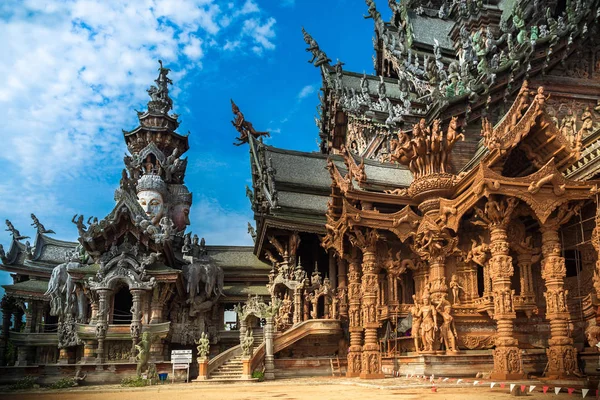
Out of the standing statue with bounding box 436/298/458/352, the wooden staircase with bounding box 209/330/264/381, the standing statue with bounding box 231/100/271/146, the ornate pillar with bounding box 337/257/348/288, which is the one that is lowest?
the wooden staircase with bounding box 209/330/264/381

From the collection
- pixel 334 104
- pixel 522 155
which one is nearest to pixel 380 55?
pixel 334 104

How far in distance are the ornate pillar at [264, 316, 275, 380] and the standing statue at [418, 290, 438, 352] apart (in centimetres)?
610

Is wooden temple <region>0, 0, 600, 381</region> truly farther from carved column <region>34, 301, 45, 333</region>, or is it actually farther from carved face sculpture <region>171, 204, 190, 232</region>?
carved face sculpture <region>171, 204, 190, 232</region>

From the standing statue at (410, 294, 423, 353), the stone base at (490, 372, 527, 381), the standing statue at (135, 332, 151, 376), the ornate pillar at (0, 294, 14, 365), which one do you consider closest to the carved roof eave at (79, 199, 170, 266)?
the standing statue at (135, 332, 151, 376)

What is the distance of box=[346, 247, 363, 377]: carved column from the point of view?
15141mm

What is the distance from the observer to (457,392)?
30.3 ft

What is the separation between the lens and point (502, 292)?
11578mm

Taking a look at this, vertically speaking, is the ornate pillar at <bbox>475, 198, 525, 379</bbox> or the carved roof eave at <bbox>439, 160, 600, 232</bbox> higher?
the carved roof eave at <bbox>439, 160, 600, 232</bbox>

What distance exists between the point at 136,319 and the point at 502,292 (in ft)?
47.6

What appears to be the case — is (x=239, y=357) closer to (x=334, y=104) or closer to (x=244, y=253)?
(x=244, y=253)

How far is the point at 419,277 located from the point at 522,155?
166 inches

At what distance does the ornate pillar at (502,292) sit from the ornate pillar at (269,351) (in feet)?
26.3

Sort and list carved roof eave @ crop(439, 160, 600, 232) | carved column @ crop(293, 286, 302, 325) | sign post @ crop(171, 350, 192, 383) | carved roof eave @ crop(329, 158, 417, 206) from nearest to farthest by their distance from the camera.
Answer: carved roof eave @ crop(439, 160, 600, 232) → carved roof eave @ crop(329, 158, 417, 206) → sign post @ crop(171, 350, 192, 383) → carved column @ crop(293, 286, 302, 325)

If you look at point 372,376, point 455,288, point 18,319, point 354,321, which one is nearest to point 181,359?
point 354,321
